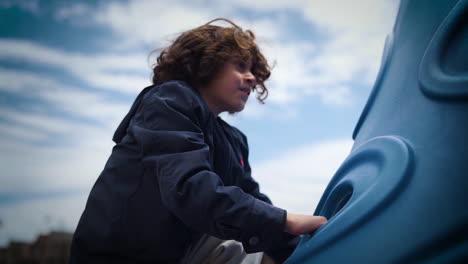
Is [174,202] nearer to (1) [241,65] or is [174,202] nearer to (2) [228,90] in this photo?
(2) [228,90]

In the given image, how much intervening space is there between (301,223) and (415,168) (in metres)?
0.26

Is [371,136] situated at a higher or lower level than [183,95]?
lower

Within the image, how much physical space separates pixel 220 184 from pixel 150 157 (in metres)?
0.18

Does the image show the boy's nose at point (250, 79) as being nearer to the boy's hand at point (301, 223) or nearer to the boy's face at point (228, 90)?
the boy's face at point (228, 90)

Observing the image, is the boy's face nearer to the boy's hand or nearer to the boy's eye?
the boy's eye

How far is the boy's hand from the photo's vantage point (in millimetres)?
827

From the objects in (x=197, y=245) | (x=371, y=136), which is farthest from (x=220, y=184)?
(x=371, y=136)

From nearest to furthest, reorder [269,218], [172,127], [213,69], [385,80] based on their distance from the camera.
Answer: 1. [269,218]
2. [172,127]
3. [385,80]
4. [213,69]

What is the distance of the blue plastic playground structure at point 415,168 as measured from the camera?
2.08 ft

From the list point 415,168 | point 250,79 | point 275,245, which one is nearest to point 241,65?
point 250,79

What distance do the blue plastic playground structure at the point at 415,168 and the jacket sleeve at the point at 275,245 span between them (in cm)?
13

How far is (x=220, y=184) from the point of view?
821 millimetres

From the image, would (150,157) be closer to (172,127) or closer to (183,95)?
(172,127)

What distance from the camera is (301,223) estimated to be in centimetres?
83
